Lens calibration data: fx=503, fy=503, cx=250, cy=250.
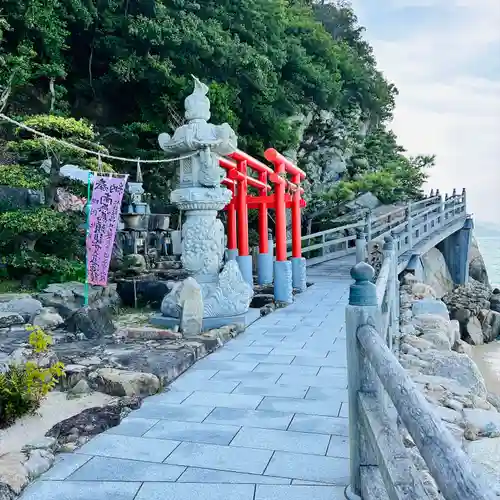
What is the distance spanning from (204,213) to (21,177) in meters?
3.16

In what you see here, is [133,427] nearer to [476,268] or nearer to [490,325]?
[490,325]

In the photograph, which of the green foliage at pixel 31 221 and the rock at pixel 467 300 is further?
the rock at pixel 467 300

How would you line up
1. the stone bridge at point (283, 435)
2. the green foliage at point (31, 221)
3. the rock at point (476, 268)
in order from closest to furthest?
the stone bridge at point (283, 435)
the green foliage at point (31, 221)
the rock at point (476, 268)

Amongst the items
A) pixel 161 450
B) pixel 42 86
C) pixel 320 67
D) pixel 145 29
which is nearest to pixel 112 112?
pixel 42 86

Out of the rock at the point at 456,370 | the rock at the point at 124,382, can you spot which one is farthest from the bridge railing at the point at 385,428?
the rock at the point at 456,370

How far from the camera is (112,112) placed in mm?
17031

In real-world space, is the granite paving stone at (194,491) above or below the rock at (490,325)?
above

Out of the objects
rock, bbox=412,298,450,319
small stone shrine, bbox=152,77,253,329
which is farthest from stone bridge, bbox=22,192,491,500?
rock, bbox=412,298,450,319

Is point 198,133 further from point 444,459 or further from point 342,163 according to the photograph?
point 342,163

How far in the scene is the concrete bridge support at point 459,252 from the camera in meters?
18.9

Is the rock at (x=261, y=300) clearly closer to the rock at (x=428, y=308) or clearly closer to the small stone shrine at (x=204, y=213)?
the small stone shrine at (x=204, y=213)

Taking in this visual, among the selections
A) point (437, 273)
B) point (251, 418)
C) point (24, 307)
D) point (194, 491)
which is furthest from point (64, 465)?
point (437, 273)

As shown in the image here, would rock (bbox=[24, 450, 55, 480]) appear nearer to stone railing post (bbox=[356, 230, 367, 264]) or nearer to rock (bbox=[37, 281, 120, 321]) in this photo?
rock (bbox=[37, 281, 120, 321])

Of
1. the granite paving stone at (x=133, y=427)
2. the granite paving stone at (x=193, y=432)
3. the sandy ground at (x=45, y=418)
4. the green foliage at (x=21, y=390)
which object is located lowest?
the granite paving stone at (x=193, y=432)
